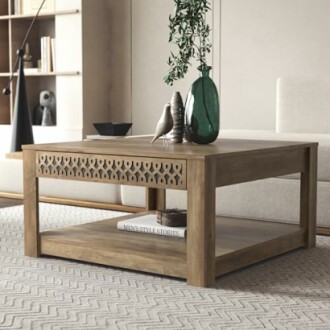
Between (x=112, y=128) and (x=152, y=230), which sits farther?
(x=112, y=128)

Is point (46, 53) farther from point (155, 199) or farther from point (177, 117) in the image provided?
point (177, 117)

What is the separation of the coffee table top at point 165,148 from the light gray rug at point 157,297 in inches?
16.2

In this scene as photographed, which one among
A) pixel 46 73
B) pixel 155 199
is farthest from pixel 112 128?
pixel 155 199

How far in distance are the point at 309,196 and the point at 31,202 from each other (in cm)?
107

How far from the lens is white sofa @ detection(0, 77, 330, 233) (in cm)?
323

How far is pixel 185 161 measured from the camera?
2283 millimetres

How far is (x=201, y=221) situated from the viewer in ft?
7.41

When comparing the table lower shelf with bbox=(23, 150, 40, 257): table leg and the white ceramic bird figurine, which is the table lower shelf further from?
the white ceramic bird figurine

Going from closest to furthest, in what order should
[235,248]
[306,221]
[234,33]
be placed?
[235,248] → [306,221] → [234,33]

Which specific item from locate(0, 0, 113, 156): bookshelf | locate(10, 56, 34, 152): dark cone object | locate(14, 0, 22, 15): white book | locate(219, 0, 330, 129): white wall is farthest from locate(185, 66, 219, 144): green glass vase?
locate(14, 0, 22, 15): white book

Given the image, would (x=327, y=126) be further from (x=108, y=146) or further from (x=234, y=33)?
(x=108, y=146)

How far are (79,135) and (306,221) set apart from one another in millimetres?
2459

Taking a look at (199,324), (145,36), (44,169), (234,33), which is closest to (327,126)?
(234,33)

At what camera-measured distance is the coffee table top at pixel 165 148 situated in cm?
232
